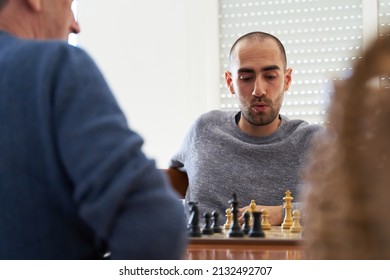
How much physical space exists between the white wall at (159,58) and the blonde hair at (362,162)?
348 centimetres

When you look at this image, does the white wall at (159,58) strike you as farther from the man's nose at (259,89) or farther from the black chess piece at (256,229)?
the black chess piece at (256,229)

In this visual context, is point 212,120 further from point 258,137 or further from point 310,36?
point 310,36

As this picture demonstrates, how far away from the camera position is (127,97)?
418 cm

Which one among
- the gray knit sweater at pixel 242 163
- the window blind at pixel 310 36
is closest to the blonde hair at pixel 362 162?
the gray knit sweater at pixel 242 163

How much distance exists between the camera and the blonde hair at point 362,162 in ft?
1.72

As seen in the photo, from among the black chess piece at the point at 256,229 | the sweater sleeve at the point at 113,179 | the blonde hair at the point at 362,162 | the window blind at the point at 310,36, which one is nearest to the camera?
the blonde hair at the point at 362,162

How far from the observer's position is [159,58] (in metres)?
4.11

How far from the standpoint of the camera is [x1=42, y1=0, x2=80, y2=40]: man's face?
1119 mm

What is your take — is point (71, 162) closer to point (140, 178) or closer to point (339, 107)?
point (140, 178)

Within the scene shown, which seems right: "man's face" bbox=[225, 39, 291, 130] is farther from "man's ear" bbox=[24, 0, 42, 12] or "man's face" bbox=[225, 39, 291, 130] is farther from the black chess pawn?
"man's ear" bbox=[24, 0, 42, 12]

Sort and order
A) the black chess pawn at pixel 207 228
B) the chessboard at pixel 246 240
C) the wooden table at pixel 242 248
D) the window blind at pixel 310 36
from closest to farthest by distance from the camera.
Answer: the wooden table at pixel 242 248
the chessboard at pixel 246 240
the black chess pawn at pixel 207 228
the window blind at pixel 310 36

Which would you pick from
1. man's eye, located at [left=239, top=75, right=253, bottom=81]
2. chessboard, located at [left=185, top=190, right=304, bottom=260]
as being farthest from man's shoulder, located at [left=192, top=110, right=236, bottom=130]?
chessboard, located at [left=185, top=190, right=304, bottom=260]
